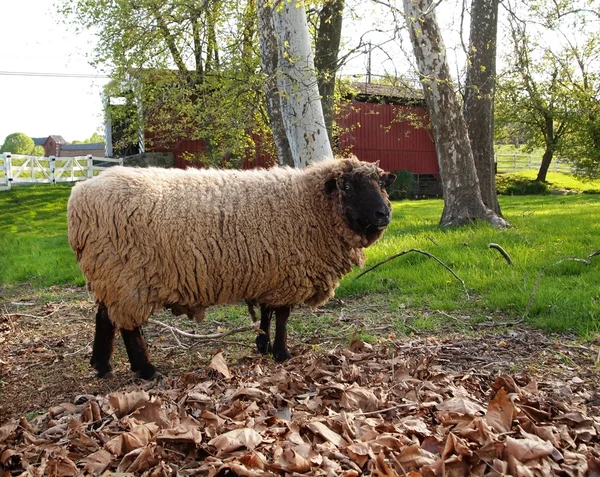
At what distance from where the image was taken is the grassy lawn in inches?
237

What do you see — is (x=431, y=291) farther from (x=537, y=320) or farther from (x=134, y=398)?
(x=134, y=398)

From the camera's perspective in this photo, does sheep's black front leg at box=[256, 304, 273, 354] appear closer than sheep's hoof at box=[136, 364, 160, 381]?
No

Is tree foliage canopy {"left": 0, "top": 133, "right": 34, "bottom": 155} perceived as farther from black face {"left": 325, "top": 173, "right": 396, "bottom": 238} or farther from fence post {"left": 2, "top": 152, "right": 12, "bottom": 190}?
black face {"left": 325, "top": 173, "right": 396, "bottom": 238}

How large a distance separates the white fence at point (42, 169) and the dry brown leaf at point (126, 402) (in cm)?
1933

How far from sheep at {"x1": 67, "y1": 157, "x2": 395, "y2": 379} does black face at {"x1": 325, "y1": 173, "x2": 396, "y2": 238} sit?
0.04 ft

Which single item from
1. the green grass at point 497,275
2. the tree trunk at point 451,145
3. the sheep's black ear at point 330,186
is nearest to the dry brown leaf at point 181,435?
the sheep's black ear at point 330,186

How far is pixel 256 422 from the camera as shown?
3074 mm

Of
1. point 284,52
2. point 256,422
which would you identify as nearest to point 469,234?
point 284,52

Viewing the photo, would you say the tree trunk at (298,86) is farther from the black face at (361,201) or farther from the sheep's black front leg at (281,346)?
the sheep's black front leg at (281,346)

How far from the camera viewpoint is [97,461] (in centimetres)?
273

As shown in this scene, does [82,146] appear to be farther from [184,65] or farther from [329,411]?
[329,411]

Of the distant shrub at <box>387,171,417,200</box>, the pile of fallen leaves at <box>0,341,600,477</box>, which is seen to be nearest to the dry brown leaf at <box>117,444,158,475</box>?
the pile of fallen leaves at <box>0,341,600,477</box>

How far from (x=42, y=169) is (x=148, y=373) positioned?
20546mm

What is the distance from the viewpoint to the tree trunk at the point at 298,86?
22.3 feet
